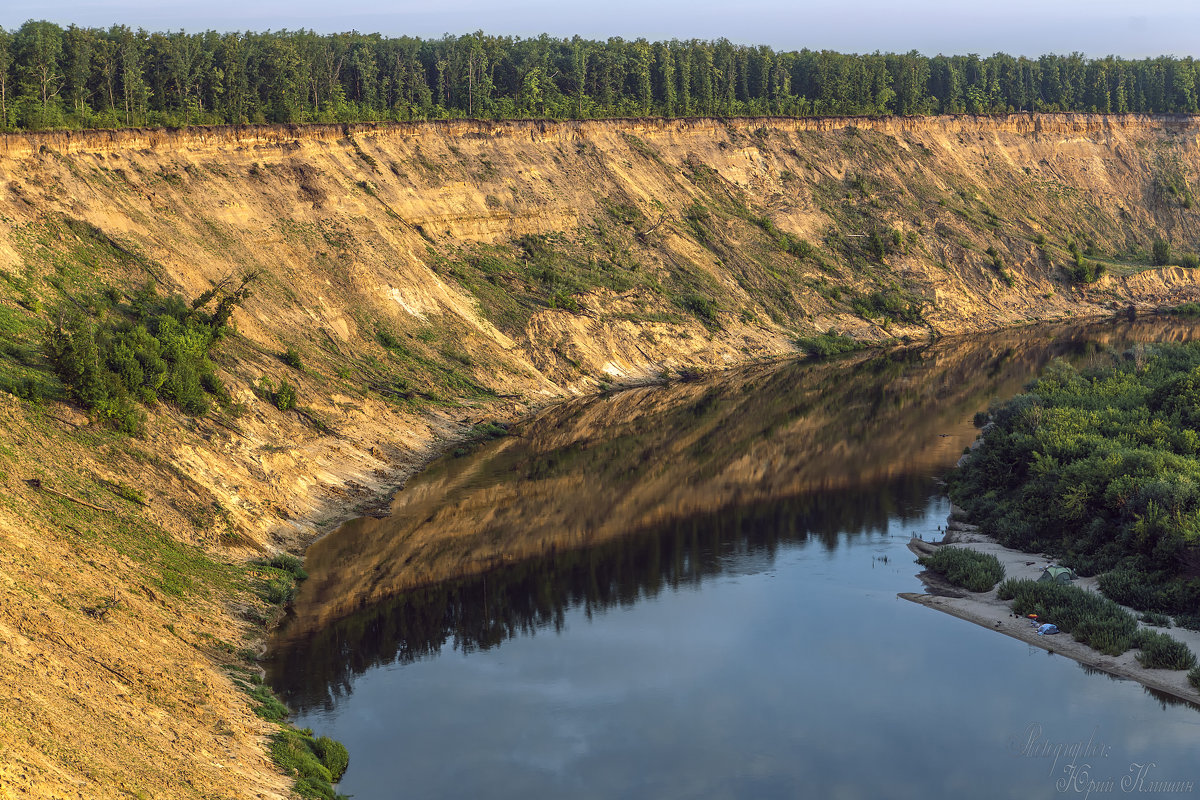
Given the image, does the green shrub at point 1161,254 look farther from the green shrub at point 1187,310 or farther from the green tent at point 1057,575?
the green tent at point 1057,575

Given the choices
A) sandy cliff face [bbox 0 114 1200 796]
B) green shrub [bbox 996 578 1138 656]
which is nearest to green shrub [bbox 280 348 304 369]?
sandy cliff face [bbox 0 114 1200 796]

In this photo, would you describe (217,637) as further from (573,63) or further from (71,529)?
(573,63)

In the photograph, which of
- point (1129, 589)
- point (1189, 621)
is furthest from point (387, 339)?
point (1189, 621)

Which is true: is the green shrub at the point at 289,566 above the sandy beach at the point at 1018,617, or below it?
above

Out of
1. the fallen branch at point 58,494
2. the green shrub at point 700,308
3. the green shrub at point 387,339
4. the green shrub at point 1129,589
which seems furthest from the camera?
the green shrub at point 700,308
